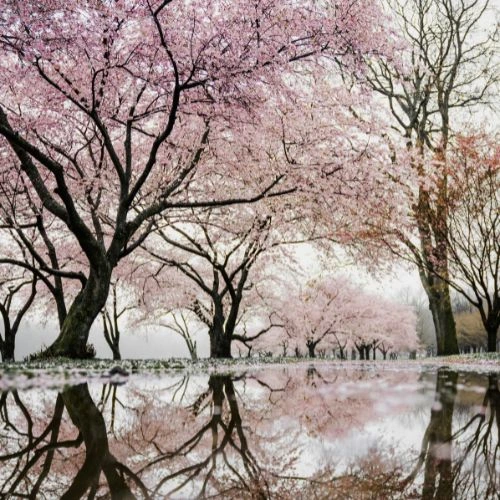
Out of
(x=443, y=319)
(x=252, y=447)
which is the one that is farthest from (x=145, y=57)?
(x=443, y=319)

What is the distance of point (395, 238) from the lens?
20781mm

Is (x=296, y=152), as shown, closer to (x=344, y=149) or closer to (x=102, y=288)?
(x=344, y=149)

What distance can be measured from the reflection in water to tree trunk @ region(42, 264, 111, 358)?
8033 mm

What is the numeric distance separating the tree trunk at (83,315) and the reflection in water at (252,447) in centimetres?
803

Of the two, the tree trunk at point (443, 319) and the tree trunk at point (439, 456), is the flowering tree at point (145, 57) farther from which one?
the tree trunk at point (443, 319)

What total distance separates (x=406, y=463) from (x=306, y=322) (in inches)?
1998

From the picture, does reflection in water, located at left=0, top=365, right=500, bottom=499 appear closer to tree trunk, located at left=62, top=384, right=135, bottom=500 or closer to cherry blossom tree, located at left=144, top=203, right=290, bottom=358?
tree trunk, located at left=62, top=384, right=135, bottom=500

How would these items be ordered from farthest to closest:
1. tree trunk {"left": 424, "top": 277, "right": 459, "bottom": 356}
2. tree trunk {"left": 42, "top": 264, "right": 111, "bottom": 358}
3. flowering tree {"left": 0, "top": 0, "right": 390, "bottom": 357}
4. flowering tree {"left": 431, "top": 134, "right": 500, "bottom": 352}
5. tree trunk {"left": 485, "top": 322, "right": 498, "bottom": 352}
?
1. tree trunk {"left": 424, "top": 277, "right": 459, "bottom": 356}
2. tree trunk {"left": 485, "top": 322, "right": 498, "bottom": 352}
3. flowering tree {"left": 431, "top": 134, "right": 500, "bottom": 352}
4. tree trunk {"left": 42, "top": 264, "right": 111, "bottom": 358}
5. flowering tree {"left": 0, "top": 0, "right": 390, "bottom": 357}

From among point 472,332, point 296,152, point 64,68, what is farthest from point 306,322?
point 472,332

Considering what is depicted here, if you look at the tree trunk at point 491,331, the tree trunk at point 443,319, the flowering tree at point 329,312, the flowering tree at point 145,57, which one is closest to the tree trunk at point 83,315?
the flowering tree at point 145,57

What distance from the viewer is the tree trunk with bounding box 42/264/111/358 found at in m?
12.3

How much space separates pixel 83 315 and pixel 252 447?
35.0 feet

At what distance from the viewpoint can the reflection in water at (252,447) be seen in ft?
5.74

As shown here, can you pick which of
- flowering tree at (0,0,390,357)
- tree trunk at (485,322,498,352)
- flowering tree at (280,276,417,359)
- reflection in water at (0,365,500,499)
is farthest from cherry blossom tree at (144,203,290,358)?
flowering tree at (280,276,417,359)
